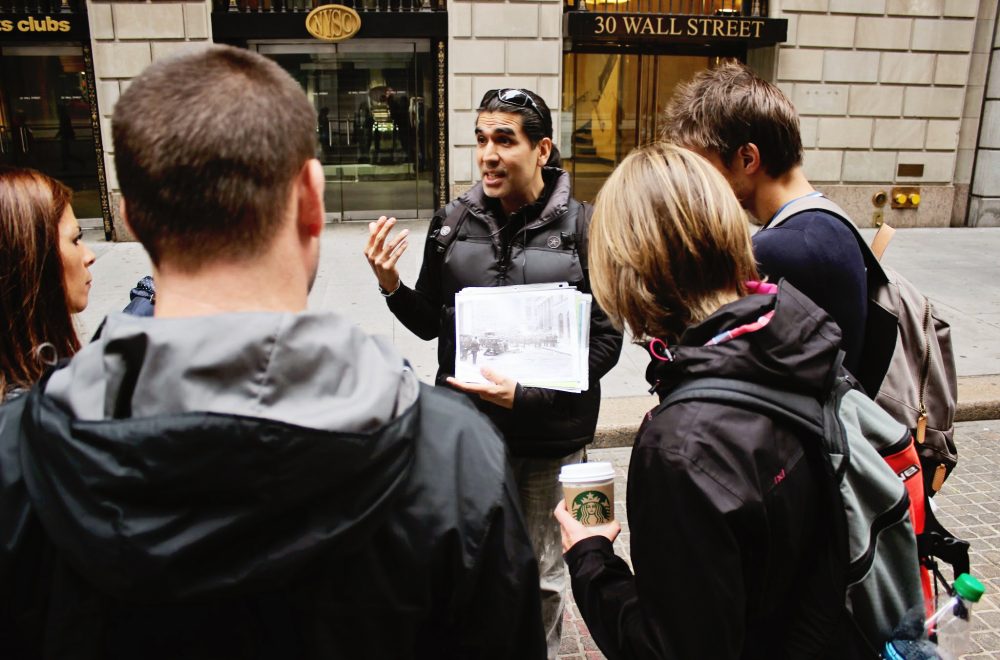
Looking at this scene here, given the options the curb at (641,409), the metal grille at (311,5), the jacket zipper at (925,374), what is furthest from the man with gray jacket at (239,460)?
the metal grille at (311,5)

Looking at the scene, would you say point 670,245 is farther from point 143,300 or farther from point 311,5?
point 311,5

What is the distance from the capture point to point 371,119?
12.8m

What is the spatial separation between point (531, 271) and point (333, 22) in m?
9.81

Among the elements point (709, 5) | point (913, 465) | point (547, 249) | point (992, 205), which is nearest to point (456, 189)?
point (709, 5)

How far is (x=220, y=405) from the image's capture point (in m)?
1.04

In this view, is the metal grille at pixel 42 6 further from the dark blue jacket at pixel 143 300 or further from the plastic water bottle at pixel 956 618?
the plastic water bottle at pixel 956 618

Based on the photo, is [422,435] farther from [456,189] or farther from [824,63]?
[824,63]

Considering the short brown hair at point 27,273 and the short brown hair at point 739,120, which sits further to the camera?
the short brown hair at point 739,120

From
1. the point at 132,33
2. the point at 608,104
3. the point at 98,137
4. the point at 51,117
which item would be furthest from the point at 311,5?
the point at 608,104

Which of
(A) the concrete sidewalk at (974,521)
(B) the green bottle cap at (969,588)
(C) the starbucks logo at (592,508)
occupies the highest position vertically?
(C) the starbucks logo at (592,508)

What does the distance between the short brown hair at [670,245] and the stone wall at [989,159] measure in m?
13.2

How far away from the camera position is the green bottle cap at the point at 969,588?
1735mm

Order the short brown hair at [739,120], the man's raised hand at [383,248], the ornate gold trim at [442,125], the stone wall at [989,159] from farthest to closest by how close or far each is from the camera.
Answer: the stone wall at [989,159], the ornate gold trim at [442,125], the man's raised hand at [383,248], the short brown hair at [739,120]

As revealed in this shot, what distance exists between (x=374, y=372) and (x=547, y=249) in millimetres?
1849
